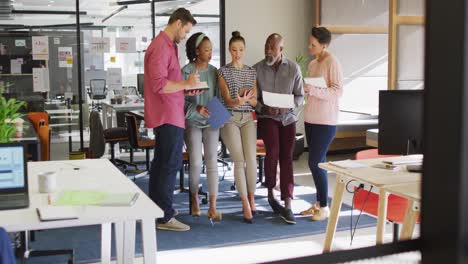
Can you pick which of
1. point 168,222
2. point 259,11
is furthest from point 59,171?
point 259,11

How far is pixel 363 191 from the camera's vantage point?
143 inches

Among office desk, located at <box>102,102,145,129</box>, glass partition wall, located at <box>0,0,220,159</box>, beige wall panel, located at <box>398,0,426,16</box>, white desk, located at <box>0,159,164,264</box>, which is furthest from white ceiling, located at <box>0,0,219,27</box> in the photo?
white desk, located at <box>0,159,164,264</box>

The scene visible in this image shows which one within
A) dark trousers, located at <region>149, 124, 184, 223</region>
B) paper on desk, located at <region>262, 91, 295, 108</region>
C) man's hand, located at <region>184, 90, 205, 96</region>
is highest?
man's hand, located at <region>184, 90, 205, 96</region>

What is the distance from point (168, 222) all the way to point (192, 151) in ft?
1.93

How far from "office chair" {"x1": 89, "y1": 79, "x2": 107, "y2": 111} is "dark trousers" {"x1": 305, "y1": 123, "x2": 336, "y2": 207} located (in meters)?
3.62

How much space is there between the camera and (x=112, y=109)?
749 cm

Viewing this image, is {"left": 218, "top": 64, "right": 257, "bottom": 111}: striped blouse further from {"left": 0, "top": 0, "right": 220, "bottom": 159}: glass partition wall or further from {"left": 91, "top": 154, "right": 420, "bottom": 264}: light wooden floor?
{"left": 0, "top": 0, "right": 220, "bottom": 159}: glass partition wall

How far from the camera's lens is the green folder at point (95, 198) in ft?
7.50

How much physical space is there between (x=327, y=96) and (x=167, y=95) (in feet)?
4.07

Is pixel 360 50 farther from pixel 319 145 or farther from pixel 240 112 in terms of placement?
pixel 240 112

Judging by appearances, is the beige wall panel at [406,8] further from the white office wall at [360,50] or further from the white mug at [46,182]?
the white mug at [46,182]

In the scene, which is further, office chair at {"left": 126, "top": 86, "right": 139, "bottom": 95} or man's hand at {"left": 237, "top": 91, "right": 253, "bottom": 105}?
office chair at {"left": 126, "top": 86, "right": 139, "bottom": 95}

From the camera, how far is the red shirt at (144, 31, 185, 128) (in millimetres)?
4086

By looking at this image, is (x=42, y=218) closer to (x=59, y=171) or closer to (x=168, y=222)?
(x=59, y=171)
